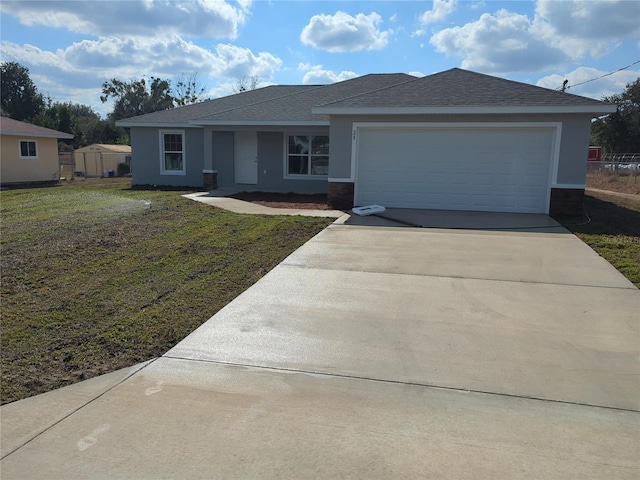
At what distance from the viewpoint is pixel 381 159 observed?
46.6 ft

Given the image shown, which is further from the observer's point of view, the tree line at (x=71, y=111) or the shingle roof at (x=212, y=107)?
the tree line at (x=71, y=111)

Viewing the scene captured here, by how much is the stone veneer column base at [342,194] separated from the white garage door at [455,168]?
0.23 meters

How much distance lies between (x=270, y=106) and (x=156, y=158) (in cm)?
543

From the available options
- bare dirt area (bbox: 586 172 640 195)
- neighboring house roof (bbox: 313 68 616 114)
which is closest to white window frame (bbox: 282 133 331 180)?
neighboring house roof (bbox: 313 68 616 114)

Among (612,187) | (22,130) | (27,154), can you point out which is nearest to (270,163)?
(22,130)

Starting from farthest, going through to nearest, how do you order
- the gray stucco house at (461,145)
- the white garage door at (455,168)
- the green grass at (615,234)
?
1. the white garage door at (455,168)
2. the gray stucco house at (461,145)
3. the green grass at (615,234)

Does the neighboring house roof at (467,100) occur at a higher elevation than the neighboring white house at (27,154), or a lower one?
higher

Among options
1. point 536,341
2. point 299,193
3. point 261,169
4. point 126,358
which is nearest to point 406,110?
point 299,193

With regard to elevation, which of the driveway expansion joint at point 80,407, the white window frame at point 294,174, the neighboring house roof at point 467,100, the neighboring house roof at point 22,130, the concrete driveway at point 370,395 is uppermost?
the neighboring house roof at point 467,100

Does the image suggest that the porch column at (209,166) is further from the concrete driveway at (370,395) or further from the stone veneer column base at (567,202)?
the concrete driveway at (370,395)

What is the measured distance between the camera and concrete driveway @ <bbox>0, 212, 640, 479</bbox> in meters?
3.08

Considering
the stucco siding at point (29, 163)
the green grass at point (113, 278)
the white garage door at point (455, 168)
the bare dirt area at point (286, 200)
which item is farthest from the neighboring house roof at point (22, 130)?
the white garage door at point (455, 168)

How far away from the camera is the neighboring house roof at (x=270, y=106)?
18.1 m

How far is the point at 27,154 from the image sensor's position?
2612 centimetres
